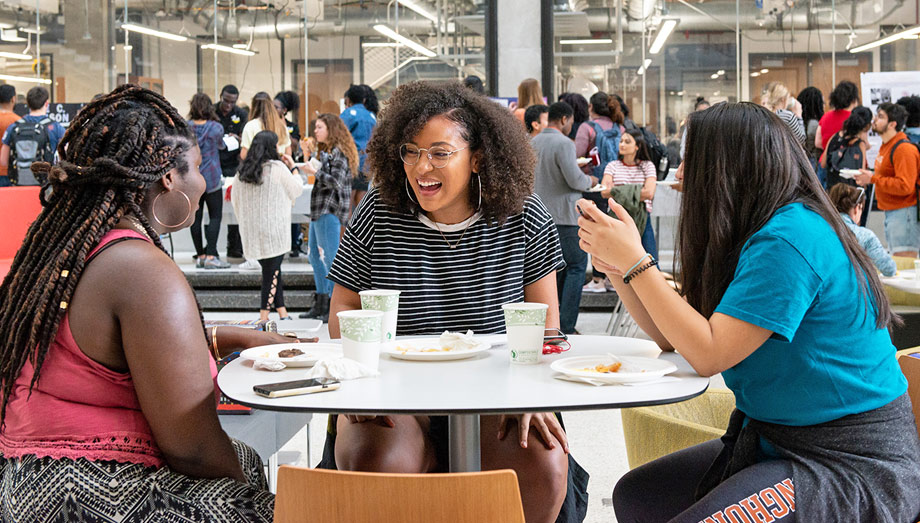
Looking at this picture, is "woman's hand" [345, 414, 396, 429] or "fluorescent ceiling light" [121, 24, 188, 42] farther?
"fluorescent ceiling light" [121, 24, 188, 42]

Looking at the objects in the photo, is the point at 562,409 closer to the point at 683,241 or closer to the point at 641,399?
the point at 641,399

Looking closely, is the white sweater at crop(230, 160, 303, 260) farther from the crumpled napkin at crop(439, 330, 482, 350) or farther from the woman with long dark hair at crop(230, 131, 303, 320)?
the crumpled napkin at crop(439, 330, 482, 350)

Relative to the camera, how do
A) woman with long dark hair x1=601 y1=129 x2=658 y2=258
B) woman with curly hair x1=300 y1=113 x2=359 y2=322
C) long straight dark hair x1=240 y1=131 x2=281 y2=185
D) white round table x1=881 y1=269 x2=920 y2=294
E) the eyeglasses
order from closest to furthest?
the eyeglasses < white round table x1=881 y1=269 x2=920 y2=294 < long straight dark hair x1=240 y1=131 x2=281 y2=185 < woman with curly hair x1=300 y1=113 x2=359 y2=322 < woman with long dark hair x1=601 y1=129 x2=658 y2=258

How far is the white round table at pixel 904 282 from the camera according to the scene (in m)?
3.85

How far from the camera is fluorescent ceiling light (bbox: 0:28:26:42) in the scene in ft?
35.8

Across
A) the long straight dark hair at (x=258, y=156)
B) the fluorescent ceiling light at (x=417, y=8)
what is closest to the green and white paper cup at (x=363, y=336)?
the long straight dark hair at (x=258, y=156)

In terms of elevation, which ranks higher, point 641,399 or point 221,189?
point 221,189

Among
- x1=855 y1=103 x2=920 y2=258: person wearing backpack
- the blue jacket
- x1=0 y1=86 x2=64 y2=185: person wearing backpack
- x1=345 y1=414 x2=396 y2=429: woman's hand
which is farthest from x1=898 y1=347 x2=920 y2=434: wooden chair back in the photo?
x1=0 y1=86 x2=64 y2=185: person wearing backpack

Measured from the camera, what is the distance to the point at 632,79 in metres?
9.75

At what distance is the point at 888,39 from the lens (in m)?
9.52

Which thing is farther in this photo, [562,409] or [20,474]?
[20,474]

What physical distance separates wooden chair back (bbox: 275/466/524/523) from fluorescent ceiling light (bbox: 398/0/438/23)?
931 centimetres

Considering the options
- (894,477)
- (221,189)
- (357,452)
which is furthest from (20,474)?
(221,189)

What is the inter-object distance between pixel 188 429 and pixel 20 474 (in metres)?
0.30
